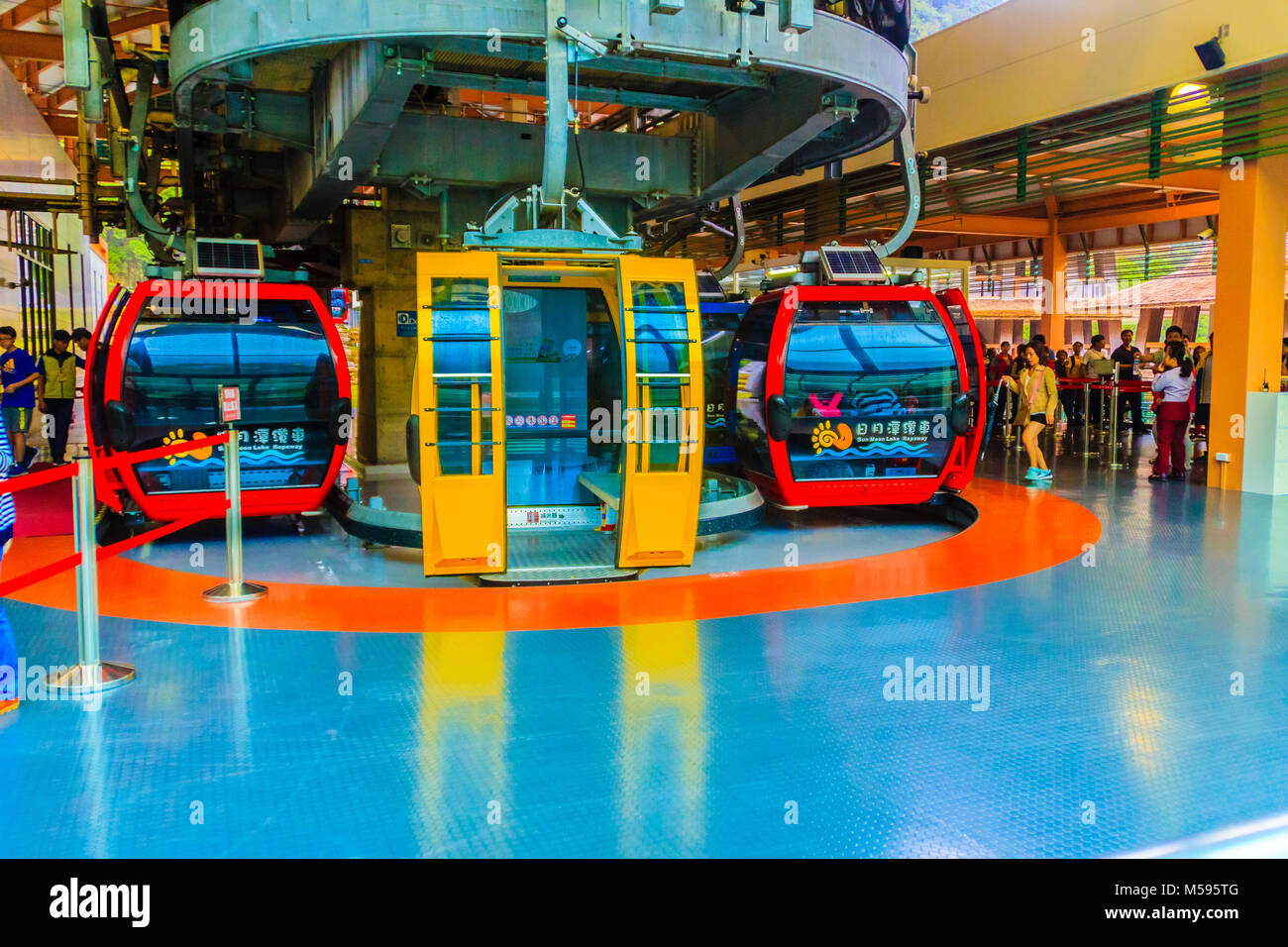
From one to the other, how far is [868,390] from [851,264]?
3.77 ft

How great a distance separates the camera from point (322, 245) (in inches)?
651

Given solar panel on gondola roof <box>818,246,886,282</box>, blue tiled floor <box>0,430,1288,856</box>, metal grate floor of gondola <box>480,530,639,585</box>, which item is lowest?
blue tiled floor <box>0,430,1288,856</box>

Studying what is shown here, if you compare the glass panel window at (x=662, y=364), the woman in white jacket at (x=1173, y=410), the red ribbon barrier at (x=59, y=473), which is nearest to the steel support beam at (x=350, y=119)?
the glass panel window at (x=662, y=364)

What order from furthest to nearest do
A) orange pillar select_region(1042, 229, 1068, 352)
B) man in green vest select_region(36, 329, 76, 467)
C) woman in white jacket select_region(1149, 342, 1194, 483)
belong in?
orange pillar select_region(1042, 229, 1068, 352) < man in green vest select_region(36, 329, 76, 467) < woman in white jacket select_region(1149, 342, 1194, 483)

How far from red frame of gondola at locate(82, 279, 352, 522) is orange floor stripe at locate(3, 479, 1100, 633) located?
591 millimetres

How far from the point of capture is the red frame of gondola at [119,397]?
7.53m

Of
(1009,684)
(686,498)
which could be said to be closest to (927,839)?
(1009,684)

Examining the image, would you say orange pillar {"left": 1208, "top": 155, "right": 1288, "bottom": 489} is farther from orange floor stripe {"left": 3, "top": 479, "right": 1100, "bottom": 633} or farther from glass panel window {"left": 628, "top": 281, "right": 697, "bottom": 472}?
glass panel window {"left": 628, "top": 281, "right": 697, "bottom": 472}

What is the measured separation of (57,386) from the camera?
11.8 m

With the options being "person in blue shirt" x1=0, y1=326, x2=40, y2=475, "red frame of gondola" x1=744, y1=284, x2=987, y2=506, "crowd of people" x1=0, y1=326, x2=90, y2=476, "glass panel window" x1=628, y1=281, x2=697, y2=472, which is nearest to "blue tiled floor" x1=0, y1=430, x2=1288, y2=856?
"glass panel window" x1=628, y1=281, x2=697, y2=472

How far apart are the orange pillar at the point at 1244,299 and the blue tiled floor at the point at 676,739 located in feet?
17.6

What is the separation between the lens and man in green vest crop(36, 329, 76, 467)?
1174cm

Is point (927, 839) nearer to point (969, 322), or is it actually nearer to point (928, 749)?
point (928, 749)
